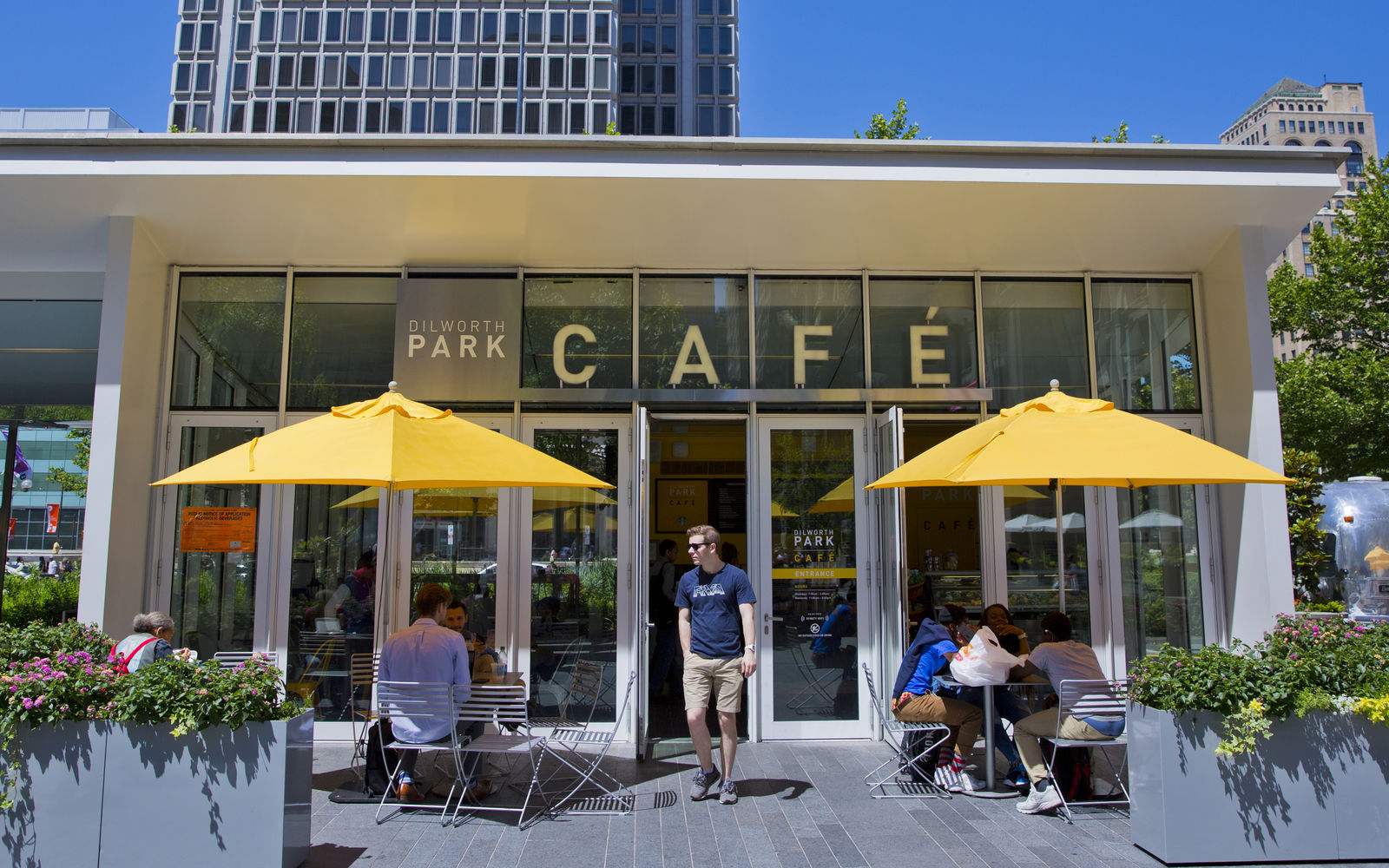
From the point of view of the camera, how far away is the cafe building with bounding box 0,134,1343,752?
21.1ft

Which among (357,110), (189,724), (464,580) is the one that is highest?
(357,110)

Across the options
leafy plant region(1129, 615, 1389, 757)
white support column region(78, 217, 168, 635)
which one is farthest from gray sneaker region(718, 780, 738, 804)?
white support column region(78, 217, 168, 635)

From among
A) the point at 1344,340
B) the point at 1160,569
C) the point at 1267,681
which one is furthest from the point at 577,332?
the point at 1344,340

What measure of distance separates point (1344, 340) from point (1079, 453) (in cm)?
2101

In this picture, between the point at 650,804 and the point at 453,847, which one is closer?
the point at 453,847

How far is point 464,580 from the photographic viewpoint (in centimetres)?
718

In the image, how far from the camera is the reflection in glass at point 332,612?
23.4ft

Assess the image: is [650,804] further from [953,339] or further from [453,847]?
[953,339]

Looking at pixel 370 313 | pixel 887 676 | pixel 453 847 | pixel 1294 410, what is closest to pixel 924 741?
pixel 887 676

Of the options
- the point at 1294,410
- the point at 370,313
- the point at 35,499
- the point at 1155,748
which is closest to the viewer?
the point at 1155,748

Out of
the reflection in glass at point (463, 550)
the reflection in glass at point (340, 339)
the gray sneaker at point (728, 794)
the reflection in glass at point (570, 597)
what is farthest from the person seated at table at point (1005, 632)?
the reflection in glass at point (340, 339)

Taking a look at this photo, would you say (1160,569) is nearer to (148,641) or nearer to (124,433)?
(148,641)

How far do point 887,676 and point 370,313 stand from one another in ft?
16.4

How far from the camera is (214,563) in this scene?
721 centimetres
